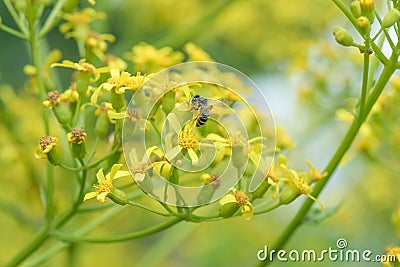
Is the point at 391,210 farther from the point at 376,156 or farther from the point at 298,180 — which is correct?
the point at 298,180

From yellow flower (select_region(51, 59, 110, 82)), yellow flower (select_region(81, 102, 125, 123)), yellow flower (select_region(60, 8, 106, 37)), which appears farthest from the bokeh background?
yellow flower (select_region(81, 102, 125, 123))

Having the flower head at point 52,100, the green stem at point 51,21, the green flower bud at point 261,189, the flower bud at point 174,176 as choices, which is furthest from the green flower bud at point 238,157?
the green stem at point 51,21

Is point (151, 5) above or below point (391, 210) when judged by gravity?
above

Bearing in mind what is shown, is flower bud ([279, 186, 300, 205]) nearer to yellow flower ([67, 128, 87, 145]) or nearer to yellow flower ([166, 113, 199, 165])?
yellow flower ([166, 113, 199, 165])

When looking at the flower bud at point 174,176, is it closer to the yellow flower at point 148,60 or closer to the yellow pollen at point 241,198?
the yellow pollen at point 241,198

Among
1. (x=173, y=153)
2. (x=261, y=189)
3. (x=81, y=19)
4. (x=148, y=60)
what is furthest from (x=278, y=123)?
(x=173, y=153)

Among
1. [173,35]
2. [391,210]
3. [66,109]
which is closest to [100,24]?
[173,35]
